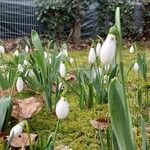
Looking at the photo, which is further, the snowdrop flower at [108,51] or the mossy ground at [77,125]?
the mossy ground at [77,125]

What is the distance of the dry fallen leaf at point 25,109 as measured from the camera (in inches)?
104

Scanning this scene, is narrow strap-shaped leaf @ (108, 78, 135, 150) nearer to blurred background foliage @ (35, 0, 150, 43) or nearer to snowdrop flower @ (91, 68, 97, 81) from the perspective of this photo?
snowdrop flower @ (91, 68, 97, 81)

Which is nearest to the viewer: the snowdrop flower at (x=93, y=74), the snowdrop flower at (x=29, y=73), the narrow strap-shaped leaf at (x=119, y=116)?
the narrow strap-shaped leaf at (x=119, y=116)

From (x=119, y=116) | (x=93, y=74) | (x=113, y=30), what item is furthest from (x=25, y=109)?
(x=113, y=30)

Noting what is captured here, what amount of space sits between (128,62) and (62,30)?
288 cm

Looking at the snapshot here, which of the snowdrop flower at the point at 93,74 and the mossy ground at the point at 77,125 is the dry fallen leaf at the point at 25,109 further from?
the snowdrop flower at the point at 93,74

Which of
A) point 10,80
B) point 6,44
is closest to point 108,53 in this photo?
point 10,80

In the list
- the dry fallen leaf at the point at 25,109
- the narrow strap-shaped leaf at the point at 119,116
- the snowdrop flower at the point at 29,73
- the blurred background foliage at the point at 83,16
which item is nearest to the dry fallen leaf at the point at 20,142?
the dry fallen leaf at the point at 25,109

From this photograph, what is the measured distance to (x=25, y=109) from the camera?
2.69 m

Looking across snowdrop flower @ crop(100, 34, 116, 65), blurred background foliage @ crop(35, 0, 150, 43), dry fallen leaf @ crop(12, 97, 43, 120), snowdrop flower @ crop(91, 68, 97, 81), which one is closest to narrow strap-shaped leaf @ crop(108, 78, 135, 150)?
snowdrop flower @ crop(100, 34, 116, 65)

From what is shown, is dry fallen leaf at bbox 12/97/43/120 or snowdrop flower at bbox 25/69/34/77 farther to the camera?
snowdrop flower at bbox 25/69/34/77


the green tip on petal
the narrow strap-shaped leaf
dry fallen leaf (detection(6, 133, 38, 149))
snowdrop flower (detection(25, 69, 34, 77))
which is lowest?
dry fallen leaf (detection(6, 133, 38, 149))

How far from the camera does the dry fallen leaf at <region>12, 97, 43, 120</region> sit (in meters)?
2.65

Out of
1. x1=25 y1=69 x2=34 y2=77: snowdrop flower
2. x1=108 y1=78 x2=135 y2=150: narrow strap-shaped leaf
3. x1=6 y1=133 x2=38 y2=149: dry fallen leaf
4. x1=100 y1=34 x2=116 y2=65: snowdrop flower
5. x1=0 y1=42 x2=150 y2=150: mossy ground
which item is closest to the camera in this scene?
x1=100 y1=34 x2=116 y2=65: snowdrop flower
